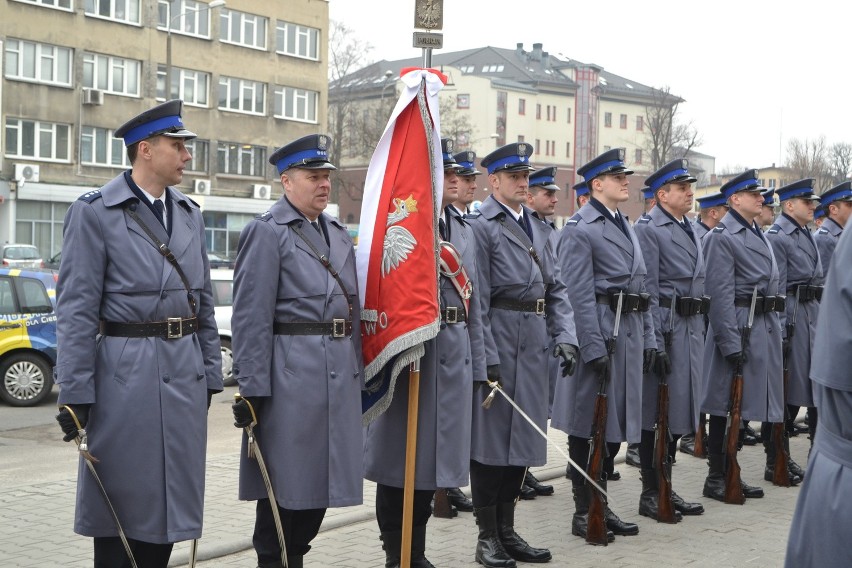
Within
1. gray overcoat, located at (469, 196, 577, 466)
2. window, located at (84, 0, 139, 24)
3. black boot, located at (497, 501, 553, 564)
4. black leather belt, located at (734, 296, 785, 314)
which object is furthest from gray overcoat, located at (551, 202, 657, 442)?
window, located at (84, 0, 139, 24)

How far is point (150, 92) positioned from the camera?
45.8 meters

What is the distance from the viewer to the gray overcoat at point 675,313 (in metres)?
8.49

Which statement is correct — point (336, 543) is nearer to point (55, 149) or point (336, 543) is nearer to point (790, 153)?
point (55, 149)

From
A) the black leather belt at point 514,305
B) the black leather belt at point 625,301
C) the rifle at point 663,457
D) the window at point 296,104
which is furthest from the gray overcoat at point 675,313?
the window at point 296,104

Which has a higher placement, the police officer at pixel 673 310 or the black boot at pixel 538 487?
the police officer at pixel 673 310

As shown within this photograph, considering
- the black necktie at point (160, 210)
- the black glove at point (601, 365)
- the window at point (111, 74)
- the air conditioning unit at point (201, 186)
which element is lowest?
the black glove at point (601, 365)

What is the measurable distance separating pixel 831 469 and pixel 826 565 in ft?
0.87

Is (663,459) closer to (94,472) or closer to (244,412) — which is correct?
(244,412)

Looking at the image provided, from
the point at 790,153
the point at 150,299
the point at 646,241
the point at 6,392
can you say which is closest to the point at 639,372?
the point at 646,241

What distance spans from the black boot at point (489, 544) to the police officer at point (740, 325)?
278cm

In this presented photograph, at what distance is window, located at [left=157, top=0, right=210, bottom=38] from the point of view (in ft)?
152

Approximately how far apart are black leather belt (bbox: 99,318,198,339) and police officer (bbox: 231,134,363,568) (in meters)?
0.50

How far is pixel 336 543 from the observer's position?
727cm

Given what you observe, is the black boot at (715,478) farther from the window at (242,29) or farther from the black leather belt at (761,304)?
the window at (242,29)
